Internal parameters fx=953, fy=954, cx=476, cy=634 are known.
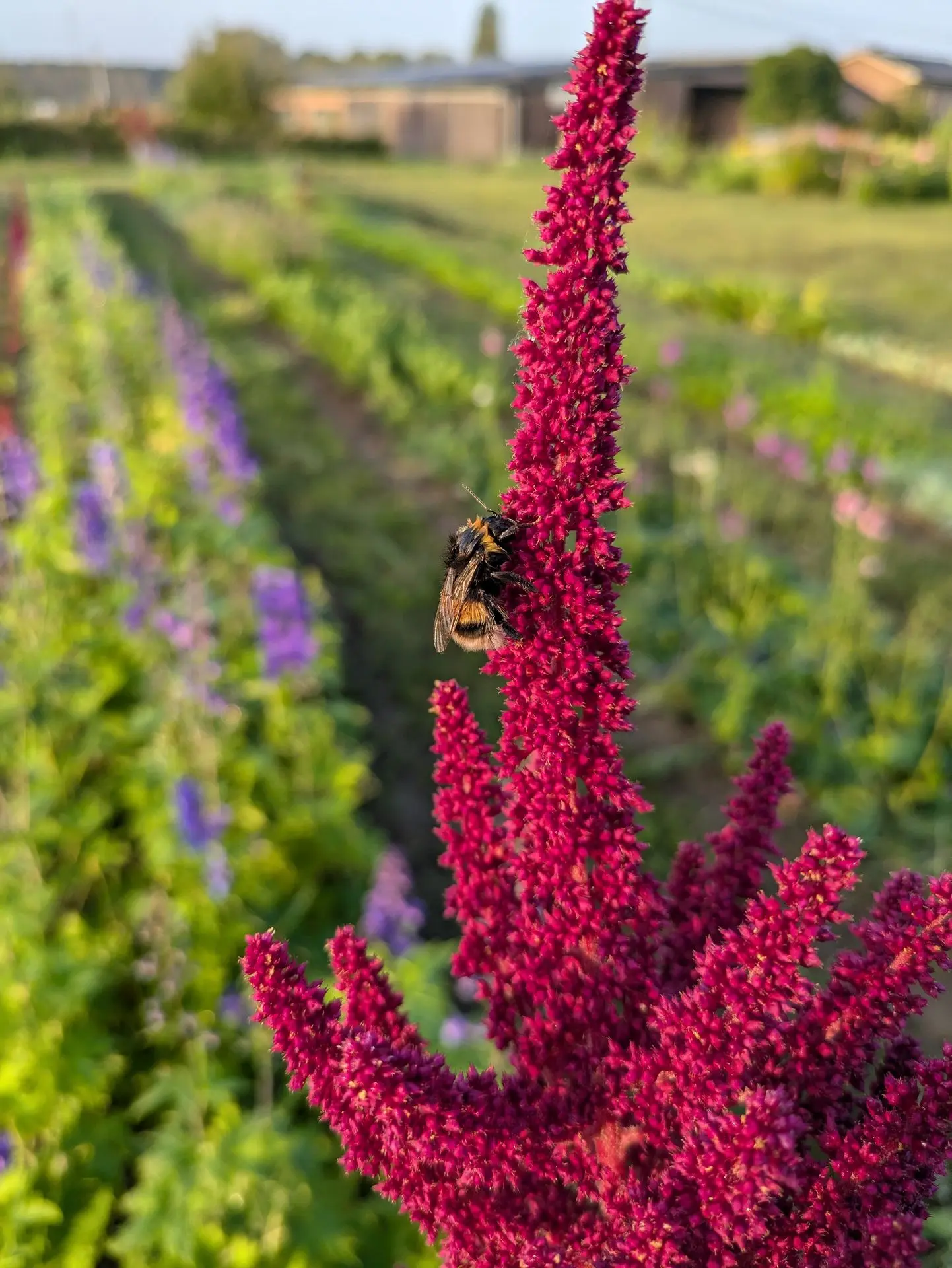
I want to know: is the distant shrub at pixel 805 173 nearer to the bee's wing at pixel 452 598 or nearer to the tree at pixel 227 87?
the tree at pixel 227 87

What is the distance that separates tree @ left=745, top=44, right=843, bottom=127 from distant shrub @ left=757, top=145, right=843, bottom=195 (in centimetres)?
521

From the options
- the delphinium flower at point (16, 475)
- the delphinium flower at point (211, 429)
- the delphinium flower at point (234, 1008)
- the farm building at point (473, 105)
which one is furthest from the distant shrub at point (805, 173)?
the delphinium flower at point (234, 1008)

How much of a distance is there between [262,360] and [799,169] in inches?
1125

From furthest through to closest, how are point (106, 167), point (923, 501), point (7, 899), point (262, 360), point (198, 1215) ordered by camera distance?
point (106, 167) → point (262, 360) → point (923, 501) → point (7, 899) → point (198, 1215)

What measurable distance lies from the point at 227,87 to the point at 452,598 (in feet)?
213

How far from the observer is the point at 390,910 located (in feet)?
10.3

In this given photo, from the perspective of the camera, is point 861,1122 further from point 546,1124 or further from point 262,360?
point 262,360

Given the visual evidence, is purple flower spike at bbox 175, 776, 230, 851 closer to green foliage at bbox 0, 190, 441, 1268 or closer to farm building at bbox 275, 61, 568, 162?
green foliage at bbox 0, 190, 441, 1268

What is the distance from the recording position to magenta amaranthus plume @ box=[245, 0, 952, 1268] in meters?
0.80

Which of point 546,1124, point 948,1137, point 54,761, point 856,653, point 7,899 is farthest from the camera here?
point 856,653

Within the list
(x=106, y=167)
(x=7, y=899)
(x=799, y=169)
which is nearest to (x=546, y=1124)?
(x=7, y=899)

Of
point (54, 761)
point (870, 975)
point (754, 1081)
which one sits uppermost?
point (870, 975)

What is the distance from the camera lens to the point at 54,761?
4.29m

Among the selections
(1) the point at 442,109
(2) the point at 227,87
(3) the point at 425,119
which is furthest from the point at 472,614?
(3) the point at 425,119
